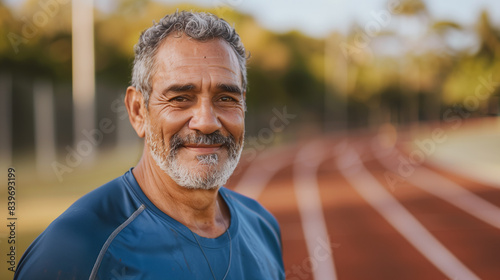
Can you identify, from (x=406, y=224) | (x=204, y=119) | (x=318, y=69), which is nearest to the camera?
(x=204, y=119)

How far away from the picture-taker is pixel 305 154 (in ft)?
91.5

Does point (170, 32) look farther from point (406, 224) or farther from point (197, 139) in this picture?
point (406, 224)

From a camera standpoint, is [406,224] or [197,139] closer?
[197,139]

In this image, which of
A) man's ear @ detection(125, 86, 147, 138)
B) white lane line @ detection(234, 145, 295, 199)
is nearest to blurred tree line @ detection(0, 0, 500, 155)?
white lane line @ detection(234, 145, 295, 199)

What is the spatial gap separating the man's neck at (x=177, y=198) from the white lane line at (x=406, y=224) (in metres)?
7.29

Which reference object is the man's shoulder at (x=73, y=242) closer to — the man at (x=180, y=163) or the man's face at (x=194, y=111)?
the man at (x=180, y=163)

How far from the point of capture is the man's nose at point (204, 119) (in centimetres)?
160

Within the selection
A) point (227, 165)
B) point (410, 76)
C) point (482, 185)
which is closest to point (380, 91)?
point (410, 76)

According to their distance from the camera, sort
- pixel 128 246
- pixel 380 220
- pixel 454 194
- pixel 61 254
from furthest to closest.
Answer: pixel 454 194
pixel 380 220
pixel 128 246
pixel 61 254

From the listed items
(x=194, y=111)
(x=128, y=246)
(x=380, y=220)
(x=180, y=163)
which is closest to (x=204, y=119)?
(x=194, y=111)

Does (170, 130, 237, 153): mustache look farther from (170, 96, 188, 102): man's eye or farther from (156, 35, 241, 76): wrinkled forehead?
(156, 35, 241, 76): wrinkled forehead

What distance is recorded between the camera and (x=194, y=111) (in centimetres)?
163

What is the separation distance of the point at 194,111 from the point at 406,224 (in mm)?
10304

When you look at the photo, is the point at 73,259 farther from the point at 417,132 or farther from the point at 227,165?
the point at 417,132
